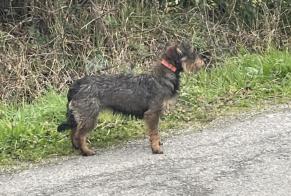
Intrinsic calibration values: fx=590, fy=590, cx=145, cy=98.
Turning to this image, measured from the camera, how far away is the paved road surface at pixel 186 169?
4.75 metres

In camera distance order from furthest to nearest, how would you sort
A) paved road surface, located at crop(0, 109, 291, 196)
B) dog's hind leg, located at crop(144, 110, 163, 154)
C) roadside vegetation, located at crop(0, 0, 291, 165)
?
roadside vegetation, located at crop(0, 0, 291, 165), dog's hind leg, located at crop(144, 110, 163, 154), paved road surface, located at crop(0, 109, 291, 196)

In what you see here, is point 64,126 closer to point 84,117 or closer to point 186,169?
point 84,117

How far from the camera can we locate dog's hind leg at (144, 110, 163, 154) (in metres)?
5.66

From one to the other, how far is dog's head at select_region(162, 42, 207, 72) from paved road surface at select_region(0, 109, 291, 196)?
69cm

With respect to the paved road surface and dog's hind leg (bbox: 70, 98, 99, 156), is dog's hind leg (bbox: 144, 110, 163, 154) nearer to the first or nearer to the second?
the paved road surface

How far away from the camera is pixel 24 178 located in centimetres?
519

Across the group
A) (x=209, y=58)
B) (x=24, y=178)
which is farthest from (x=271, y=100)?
(x=24, y=178)

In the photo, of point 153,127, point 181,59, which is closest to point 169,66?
point 181,59

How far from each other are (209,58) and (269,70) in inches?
53.0

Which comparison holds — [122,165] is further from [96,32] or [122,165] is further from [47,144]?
[96,32]

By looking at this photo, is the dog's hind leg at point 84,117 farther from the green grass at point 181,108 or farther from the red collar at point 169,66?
the red collar at point 169,66

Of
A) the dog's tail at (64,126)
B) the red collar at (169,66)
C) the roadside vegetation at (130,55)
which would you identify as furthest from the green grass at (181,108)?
the red collar at (169,66)

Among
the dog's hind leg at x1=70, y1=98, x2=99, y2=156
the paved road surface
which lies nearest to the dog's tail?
the dog's hind leg at x1=70, y1=98, x2=99, y2=156

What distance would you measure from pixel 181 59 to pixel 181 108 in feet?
3.33
